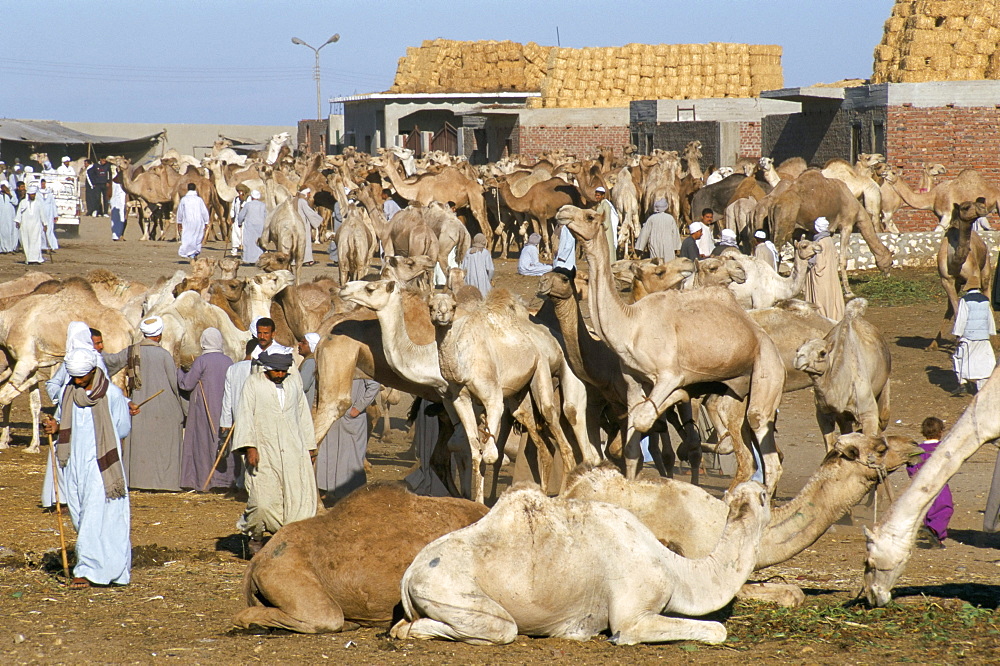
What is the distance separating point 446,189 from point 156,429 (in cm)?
1465

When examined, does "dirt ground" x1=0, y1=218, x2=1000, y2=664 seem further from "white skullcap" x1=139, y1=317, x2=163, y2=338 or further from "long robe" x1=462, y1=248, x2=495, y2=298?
"long robe" x1=462, y1=248, x2=495, y2=298

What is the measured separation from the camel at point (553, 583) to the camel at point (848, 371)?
11.2ft

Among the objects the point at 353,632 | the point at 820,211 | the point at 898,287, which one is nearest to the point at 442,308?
the point at 353,632

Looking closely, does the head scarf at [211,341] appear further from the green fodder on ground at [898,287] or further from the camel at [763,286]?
the green fodder on ground at [898,287]

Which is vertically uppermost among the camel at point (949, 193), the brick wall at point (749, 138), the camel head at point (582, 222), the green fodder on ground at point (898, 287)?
the brick wall at point (749, 138)

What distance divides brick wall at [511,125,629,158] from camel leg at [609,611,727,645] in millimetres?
31770

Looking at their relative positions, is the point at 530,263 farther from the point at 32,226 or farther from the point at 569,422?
the point at 32,226

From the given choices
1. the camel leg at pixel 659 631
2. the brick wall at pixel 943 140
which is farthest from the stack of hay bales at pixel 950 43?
the camel leg at pixel 659 631

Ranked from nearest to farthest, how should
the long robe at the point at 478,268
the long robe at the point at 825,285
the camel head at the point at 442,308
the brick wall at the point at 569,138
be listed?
1. the camel head at the point at 442,308
2. the long robe at the point at 825,285
3. the long robe at the point at 478,268
4. the brick wall at the point at 569,138

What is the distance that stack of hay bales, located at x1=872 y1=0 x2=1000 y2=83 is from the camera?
78.3 ft

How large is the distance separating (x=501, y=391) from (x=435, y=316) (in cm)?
77

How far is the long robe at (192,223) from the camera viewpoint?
22641 millimetres

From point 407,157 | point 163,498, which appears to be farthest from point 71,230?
point 163,498

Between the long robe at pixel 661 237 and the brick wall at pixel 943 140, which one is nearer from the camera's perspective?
the long robe at pixel 661 237
